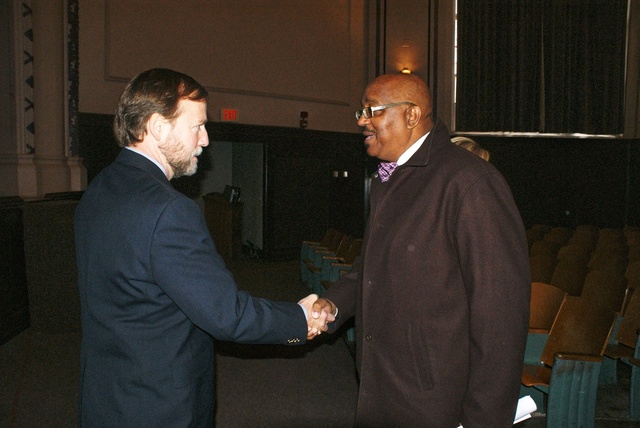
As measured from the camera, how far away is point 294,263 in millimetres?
9742

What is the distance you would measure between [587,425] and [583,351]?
1.29 ft

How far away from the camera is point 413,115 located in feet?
5.89

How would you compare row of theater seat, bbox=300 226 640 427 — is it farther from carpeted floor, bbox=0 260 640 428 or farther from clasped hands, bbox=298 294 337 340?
clasped hands, bbox=298 294 337 340

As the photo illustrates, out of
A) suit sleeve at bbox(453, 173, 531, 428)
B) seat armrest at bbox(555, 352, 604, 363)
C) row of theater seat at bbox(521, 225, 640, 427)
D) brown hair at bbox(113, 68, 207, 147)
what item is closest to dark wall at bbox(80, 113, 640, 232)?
row of theater seat at bbox(521, 225, 640, 427)

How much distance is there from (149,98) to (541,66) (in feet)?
36.9

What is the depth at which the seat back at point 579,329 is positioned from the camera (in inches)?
116

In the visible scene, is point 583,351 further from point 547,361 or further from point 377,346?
point 377,346

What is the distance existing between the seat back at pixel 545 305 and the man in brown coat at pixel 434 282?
1978 mm

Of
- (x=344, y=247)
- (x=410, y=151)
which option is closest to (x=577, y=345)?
Result: (x=410, y=151)

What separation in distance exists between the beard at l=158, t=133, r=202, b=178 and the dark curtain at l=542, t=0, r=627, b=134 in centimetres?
1105

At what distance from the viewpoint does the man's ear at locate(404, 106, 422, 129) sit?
5.88 feet

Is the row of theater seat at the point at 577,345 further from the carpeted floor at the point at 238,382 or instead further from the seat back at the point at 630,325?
the carpeted floor at the point at 238,382

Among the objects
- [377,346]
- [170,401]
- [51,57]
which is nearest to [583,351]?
[377,346]

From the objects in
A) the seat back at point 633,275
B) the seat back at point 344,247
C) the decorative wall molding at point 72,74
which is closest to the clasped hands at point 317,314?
the seat back at point 633,275
